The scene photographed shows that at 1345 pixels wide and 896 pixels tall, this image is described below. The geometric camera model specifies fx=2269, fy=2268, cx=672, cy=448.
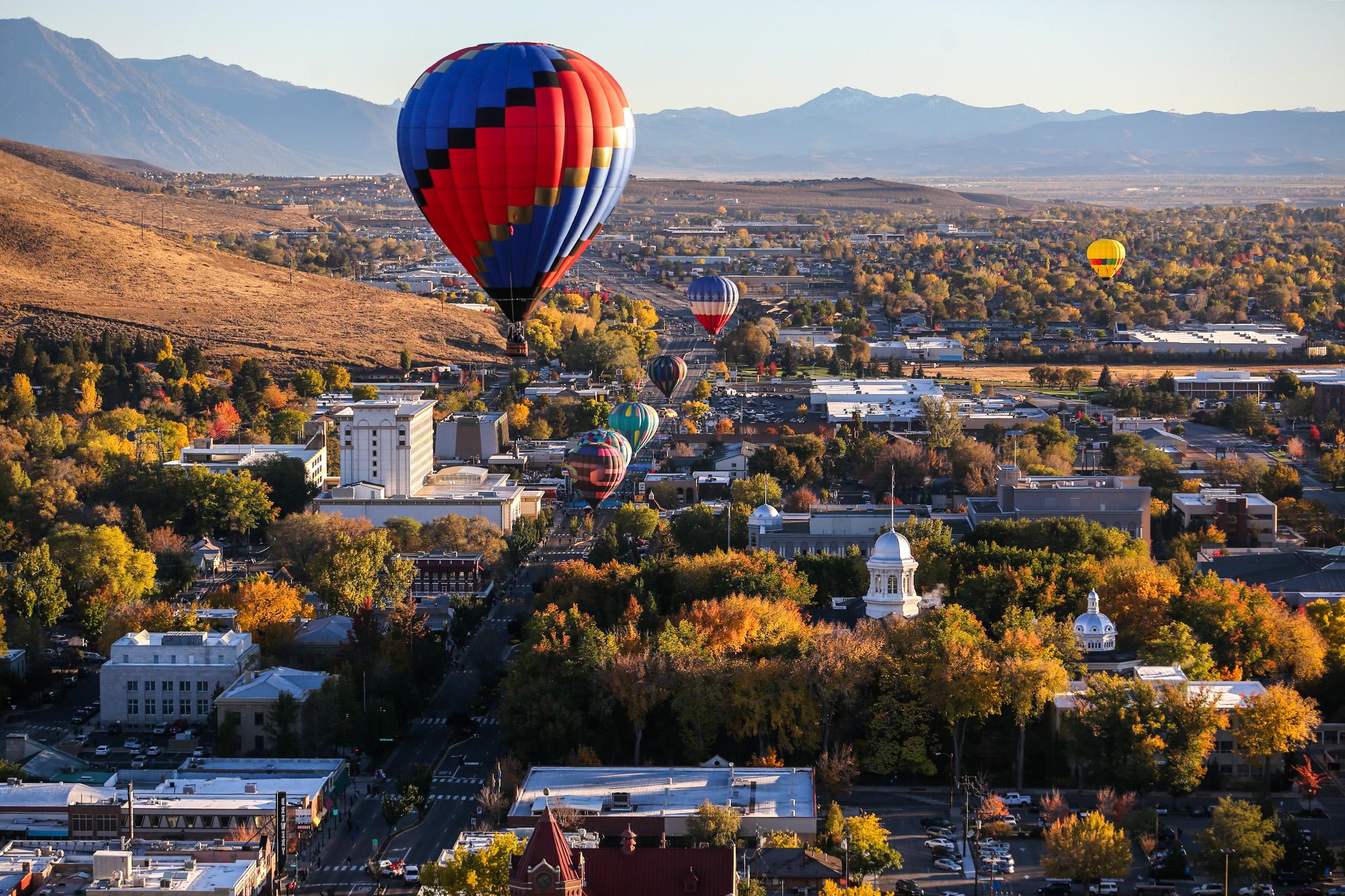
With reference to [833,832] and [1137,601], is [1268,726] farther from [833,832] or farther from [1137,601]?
[833,832]

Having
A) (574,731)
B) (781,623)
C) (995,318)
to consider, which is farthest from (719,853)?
(995,318)

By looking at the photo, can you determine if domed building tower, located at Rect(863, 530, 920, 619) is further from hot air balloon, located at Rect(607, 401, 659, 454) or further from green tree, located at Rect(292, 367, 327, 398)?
green tree, located at Rect(292, 367, 327, 398)

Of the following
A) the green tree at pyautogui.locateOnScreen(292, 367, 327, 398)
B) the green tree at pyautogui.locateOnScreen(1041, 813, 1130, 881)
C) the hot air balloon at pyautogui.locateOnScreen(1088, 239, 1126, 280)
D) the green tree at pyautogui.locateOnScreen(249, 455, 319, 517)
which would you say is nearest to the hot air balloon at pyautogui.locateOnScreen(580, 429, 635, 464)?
the green tree at pyautogui.locateOnScreen(249, 455, 319, 517)

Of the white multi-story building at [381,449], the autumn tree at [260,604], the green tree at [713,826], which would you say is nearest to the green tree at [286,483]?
the white multi-story building at [381,449]

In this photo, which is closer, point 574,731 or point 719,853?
point 719,853

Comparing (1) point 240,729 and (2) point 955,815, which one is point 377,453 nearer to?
(1) point 240,729

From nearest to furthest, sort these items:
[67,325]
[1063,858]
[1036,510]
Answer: [1063,858] < [1036,510] < [67,325]
